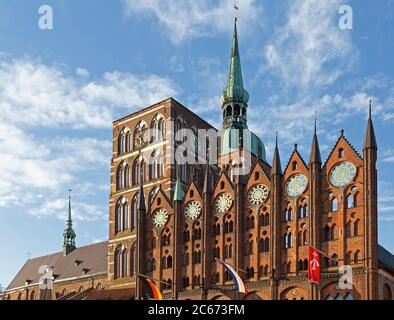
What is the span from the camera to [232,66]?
10244cm

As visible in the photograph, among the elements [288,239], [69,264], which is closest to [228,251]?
[288,239]

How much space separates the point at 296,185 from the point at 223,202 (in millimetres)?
9104

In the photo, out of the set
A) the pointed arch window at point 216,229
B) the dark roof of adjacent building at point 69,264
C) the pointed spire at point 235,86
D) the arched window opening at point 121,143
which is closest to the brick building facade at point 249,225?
the pointed arch window at point 216,229

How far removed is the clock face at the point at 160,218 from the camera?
77.0m

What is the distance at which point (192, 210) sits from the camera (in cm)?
7475

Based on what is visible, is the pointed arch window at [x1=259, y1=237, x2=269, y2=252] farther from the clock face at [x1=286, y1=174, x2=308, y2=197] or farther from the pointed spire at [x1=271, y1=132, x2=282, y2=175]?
the pointed spire at [x1=271, y1=132, x2=282, y2=175]

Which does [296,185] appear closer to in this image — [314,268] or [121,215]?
[314,268]

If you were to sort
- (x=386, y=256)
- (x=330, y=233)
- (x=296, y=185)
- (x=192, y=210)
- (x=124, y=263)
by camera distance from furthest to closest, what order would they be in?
1. (x=124, y=263)
2. (x=386, y=256)
3. (x=192, y=210)
4. (x=296, y=185)
5. (x=330, y=233)

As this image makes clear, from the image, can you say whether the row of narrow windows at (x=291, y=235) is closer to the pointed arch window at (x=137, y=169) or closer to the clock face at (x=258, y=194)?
the clock face at (x=258, y=194)

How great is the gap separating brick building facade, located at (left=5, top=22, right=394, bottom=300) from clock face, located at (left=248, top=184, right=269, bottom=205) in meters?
0.12
